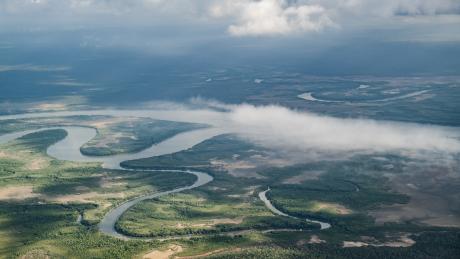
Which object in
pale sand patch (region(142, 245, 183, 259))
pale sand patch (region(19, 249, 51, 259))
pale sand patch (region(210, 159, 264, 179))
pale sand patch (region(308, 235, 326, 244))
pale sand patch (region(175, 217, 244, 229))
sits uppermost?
pale sand patch (region(210, 159, 264, 179))

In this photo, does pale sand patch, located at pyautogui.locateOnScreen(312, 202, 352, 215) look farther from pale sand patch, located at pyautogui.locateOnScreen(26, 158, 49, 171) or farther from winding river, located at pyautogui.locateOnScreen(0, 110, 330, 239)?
pale sand patch, located at pyautogui.locateOnScreen(26, 158, 49, 171)

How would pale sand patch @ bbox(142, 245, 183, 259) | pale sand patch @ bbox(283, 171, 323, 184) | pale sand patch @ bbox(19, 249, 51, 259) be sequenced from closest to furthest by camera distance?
pale sand patch @ bbox(19, 249, 51, 259) → pale sand patch @ bbox(142, 245, 183, 259) → pale sand patch @ bbox(283, 171, 323, 184)

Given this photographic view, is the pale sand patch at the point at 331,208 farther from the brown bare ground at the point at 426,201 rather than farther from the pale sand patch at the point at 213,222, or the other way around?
the pale sand patch at the point at 213,222

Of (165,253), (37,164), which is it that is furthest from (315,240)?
(37,164)

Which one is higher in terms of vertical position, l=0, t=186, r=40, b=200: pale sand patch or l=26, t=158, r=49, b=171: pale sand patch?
l=26, t=158, r=49, b=171: pale sand patch

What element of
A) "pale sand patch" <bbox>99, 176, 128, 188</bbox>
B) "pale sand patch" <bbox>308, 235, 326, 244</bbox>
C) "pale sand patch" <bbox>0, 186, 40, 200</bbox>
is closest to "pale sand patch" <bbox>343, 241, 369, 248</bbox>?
"pale sand patch" <bbox>308, 235, 326, 244</bbox>

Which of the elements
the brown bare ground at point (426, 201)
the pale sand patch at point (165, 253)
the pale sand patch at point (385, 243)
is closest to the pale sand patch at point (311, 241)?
the pale sand patch at point (385, 243)

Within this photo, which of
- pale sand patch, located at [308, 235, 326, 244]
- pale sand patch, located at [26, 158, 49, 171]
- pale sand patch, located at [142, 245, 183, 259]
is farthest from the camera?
pale sand patch, located at [26, 158, 49, 171]
